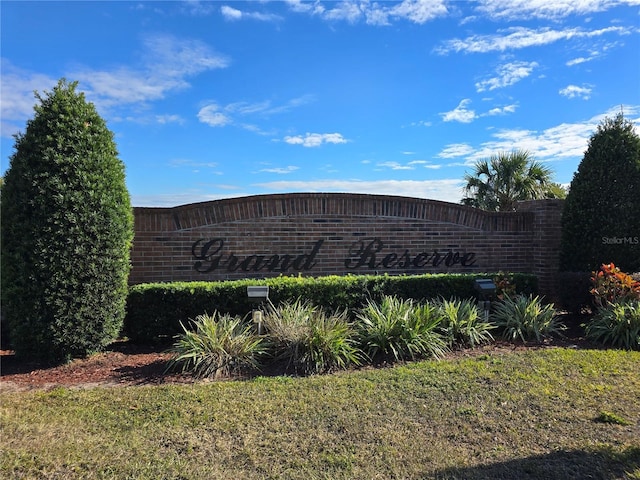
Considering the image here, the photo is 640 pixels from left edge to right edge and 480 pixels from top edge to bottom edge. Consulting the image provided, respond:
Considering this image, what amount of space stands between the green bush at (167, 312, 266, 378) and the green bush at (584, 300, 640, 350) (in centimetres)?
470

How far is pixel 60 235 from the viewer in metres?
5.22

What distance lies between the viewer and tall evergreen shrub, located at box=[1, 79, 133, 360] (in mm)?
5172

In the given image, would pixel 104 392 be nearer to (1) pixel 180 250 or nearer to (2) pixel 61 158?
(2) pixel 61 158

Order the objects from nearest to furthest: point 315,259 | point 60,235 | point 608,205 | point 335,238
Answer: point 60,235 < point 608,205 < point 315,259 < point 335,238

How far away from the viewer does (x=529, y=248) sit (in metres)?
9.17

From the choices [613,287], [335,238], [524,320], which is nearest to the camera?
[524,320]

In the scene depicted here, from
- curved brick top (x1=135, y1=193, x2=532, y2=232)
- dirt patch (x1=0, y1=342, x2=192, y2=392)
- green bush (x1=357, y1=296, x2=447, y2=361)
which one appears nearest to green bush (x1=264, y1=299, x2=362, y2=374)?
green bush (x1=357, y1=296, x2=447, y2=361)

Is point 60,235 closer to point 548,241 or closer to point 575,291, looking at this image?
point 575,291

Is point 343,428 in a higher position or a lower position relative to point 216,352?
lower

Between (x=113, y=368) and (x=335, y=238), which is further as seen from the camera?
(x=335, y=238)

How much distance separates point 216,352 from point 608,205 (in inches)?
281

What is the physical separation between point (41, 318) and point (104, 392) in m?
1.46

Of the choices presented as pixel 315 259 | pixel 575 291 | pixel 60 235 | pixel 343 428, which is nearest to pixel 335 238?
pixel 315 259

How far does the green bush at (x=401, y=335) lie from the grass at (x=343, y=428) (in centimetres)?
51
